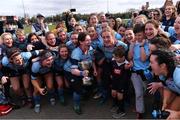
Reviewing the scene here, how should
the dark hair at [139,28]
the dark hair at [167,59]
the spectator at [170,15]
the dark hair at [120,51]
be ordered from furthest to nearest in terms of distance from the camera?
the spectator at [170,15] → the dark hair at [120,51] → the dark hair at [139,28] → the dark hair at [167,59]

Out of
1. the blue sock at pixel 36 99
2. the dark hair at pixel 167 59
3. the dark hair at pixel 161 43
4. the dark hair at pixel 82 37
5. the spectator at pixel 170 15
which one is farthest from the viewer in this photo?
the spectator at pixel 170 15

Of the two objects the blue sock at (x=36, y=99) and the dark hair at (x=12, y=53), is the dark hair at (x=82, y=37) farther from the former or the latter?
the blue sock at (x=36, y=99)

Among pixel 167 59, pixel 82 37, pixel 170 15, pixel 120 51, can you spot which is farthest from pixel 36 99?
pixel 170 15

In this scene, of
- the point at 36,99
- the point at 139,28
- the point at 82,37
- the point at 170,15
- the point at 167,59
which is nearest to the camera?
the point at 167,59

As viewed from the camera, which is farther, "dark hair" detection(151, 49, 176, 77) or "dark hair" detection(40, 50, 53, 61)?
"dark hair" detection(40, 50, 53, 61)

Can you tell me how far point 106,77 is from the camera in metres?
5.85

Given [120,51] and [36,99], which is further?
[36,99]

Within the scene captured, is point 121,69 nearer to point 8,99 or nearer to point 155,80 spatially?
point 155,80

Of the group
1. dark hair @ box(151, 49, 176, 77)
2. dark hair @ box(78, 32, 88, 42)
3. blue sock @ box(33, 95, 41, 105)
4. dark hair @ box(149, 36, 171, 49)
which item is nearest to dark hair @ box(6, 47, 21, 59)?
blue sock @ box(33, 95, 41, 105)

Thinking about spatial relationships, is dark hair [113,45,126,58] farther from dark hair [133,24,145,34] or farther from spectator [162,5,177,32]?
spectator [162,5,177,32]

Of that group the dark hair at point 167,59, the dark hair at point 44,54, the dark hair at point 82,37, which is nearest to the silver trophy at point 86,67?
the dark hair at point 82,37

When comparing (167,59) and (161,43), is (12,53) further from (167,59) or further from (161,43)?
(167,59)

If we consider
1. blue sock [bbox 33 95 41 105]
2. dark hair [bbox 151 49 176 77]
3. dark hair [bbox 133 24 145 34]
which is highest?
dark hair [bbox 133 24 145 34]

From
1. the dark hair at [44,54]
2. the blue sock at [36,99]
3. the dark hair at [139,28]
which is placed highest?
the dark hair at [139,28]
